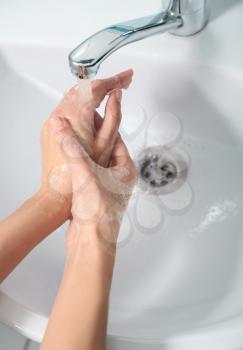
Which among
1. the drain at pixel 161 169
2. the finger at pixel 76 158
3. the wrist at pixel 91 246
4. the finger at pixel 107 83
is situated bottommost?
the wrist at pixel 91 246

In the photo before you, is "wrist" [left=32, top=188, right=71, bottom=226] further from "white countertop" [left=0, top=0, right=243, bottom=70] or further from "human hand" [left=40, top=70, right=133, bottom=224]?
"white countertop" [left=0, top=0, right=243, bottom=70]

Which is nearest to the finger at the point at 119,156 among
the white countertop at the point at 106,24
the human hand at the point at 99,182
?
the human hand at the point at 99,182

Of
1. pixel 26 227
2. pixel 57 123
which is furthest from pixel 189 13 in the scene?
pixel 26 227

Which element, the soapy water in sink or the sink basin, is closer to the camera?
the sink basin

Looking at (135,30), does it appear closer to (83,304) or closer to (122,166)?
(122,166)

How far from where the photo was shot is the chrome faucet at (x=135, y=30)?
1.40ft

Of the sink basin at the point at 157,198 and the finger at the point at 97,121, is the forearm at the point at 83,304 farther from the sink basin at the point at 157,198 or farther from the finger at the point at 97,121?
the finger at the point at 97,121

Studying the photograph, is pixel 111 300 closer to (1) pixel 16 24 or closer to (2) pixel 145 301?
(2) pixel 145 301

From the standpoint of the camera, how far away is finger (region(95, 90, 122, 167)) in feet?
1.74

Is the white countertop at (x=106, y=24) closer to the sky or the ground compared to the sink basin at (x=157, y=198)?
closer to the sky

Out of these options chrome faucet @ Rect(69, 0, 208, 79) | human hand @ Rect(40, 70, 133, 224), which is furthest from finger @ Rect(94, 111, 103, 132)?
chrome faucet @ Rect(69, 0, 208, 79)

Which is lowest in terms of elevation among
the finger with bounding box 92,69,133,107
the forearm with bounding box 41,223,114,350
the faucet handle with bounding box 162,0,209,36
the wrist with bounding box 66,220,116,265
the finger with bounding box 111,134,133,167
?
the forearm with bounding box 41,223,114,350

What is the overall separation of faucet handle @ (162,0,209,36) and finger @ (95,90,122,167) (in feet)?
0.36

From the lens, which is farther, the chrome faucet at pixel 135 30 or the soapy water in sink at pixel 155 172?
the soapy water in sink at pixel 155 172
